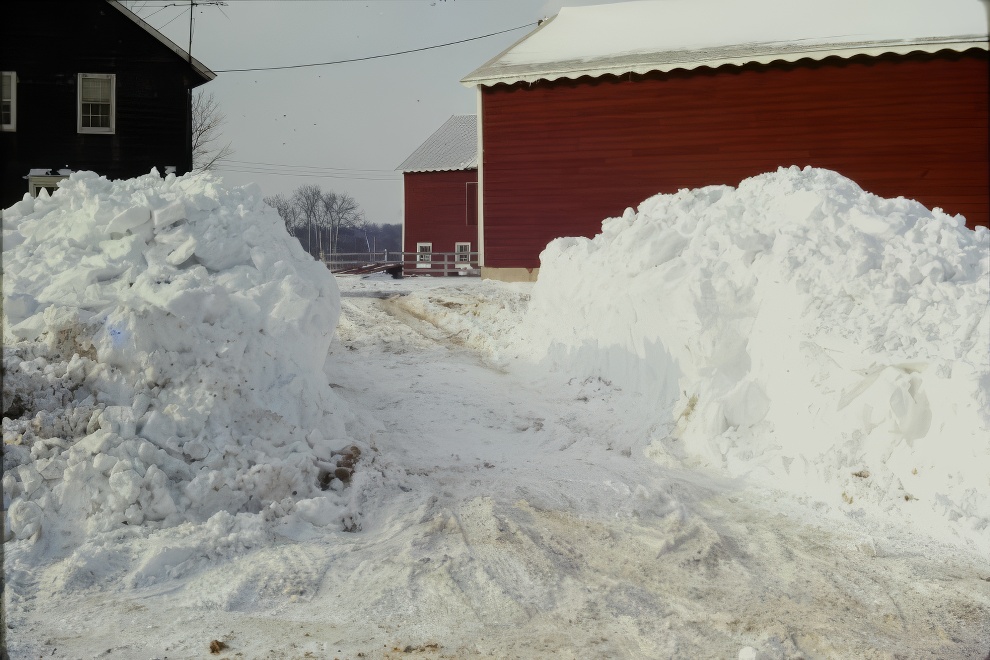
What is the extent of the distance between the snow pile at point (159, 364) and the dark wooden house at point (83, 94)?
1358 centimetres

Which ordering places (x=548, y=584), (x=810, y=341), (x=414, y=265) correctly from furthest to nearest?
(x=414, y=265) < (x=810, y=341) < (x=548, y=584)

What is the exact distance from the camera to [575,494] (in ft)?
20.5

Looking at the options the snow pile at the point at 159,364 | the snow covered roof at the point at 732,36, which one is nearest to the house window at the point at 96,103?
the snow covered roof at the point at 732,36

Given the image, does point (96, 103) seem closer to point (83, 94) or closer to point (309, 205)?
point (83, 94)

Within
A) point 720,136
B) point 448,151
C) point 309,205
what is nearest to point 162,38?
point 448,151

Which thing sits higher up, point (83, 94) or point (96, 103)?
point (83, 94)

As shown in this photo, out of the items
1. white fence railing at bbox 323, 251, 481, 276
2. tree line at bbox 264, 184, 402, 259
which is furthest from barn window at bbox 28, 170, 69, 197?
tree line at bbox 264, 184, 402, 259

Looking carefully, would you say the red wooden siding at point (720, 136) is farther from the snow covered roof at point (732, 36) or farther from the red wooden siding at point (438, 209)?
the red wooden siding at point (438, 209)

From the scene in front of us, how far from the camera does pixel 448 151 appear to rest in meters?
31.1

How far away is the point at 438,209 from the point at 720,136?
16159 millimetres

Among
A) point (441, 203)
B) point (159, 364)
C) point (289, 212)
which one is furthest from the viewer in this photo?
point (289, 212)

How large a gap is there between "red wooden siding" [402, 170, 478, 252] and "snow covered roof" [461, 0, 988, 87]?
38.3 feet

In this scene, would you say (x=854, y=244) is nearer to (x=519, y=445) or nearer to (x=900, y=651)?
(x=519, y=445)

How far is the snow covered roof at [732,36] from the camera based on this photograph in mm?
14531
